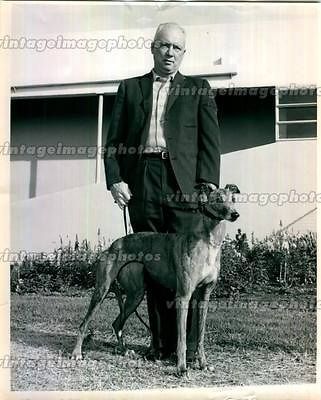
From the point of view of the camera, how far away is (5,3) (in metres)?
5.81

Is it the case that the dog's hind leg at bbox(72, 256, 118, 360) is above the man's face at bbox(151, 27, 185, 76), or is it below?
below

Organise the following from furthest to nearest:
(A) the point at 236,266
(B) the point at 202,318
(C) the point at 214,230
→ (A) the point at 236,266 → (B) the point at 202,318 → (C) the point at 214,230

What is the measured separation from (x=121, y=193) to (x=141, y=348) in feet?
4.39

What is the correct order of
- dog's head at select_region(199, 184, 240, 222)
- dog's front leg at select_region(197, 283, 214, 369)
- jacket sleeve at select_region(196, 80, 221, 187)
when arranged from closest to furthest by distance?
1. dog's head at select_region(199, 184, 240, 222)
2. dog's front leg at select_region(197, 283, 214, 369)
3. jacket sleeve at select_region(196, 80, 221, 187)

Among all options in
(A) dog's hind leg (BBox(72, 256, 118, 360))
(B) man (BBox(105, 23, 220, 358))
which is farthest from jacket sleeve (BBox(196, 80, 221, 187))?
(A) dog's hind leg (BBox(72, 256, 118, 360))

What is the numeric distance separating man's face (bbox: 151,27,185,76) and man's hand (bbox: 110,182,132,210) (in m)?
1.01

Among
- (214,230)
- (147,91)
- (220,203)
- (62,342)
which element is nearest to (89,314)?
(62,342)

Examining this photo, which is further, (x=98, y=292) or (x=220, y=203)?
(x=98, y=292)

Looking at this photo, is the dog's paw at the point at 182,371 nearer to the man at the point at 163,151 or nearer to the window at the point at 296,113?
the man at the point at 163,151

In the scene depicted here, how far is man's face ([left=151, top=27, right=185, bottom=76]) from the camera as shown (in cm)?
582

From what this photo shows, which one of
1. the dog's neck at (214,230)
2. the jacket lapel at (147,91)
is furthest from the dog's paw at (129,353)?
the jacket lapel at (147,91)

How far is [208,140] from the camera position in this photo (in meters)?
5.90

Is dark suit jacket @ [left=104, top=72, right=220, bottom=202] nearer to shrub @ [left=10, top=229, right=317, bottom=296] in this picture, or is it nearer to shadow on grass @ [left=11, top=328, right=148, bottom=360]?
shrub @ [left=10, top=229, right=317, bottom=296]

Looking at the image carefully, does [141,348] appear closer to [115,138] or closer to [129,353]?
[129,353]
